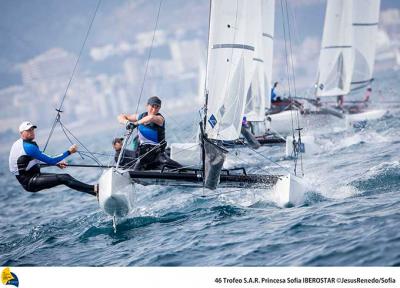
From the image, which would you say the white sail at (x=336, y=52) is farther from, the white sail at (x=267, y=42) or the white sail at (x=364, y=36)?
the white sail at (x=267, y=42)

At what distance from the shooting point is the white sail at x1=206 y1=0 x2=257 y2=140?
664 cm

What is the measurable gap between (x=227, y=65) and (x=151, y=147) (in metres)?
1.35

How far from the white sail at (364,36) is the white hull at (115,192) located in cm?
1142

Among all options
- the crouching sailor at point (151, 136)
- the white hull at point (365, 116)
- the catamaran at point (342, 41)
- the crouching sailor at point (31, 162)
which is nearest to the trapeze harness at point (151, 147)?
the crouching sailor at point (151, 136)

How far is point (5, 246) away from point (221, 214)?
8.89 feet

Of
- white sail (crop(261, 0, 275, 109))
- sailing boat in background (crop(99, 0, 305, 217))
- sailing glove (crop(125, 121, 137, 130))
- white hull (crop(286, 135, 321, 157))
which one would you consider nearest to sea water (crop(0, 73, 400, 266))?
sailing boat in background (crop(99, 0, 305, 217))

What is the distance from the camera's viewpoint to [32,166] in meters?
6.18
